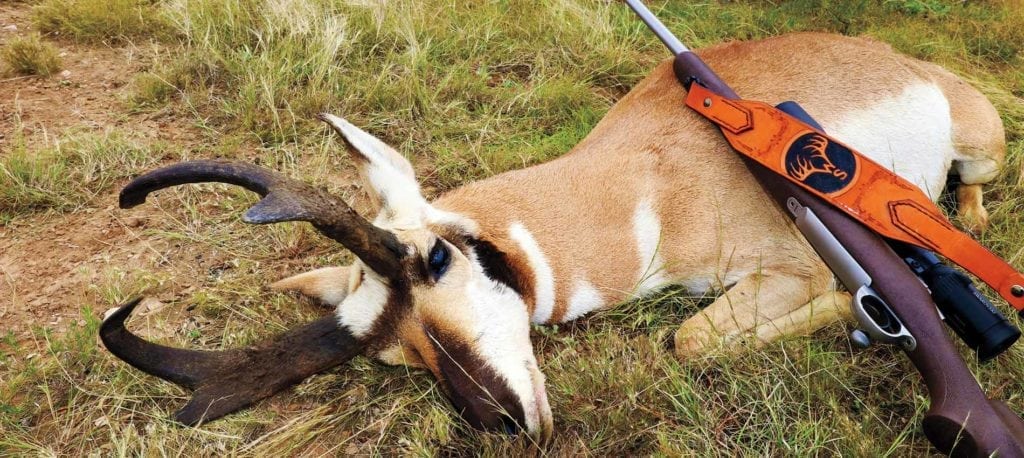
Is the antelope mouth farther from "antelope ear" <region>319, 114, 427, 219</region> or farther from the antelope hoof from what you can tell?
the antelope hoof

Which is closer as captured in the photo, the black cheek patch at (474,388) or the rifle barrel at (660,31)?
the black cheek patch at (474,388)

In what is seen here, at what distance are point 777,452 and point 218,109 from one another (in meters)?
4.03

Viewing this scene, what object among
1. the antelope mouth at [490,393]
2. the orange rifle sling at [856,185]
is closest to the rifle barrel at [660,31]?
the orange rifle sling at [856,185]

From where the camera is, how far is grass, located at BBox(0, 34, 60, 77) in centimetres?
497

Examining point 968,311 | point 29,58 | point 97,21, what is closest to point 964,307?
point 968,311

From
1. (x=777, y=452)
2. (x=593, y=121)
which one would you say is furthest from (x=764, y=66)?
(x=777, y=452)

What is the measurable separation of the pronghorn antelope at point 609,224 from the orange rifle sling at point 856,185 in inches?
3.4

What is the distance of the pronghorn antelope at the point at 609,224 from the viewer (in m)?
2.61

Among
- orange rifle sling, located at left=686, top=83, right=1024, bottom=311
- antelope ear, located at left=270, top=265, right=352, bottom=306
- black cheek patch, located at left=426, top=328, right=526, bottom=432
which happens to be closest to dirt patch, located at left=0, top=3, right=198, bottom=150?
antelope ear, located at left=270, top=265, right=352, bottom=306

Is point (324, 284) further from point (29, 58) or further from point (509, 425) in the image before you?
point (29, 58)

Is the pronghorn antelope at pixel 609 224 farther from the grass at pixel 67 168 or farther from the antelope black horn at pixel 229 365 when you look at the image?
the grass at pixel 67 168

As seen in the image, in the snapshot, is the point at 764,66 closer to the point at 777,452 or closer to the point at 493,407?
the point at 777,452

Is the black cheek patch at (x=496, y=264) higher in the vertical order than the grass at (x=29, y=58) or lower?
higher

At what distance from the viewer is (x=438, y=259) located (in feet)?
9.04
